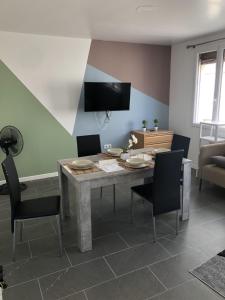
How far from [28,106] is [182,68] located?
10.2 ft

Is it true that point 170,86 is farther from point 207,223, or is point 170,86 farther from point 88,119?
point 207,223

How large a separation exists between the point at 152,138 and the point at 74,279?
3217 mm

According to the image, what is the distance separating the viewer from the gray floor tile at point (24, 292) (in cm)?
190

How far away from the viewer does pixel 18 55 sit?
3988mm

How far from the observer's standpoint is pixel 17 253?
244 cm

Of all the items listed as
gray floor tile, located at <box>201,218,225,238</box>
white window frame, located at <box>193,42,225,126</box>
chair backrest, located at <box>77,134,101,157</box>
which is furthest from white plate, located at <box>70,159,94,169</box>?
white window frame, located at <box>193,42,225,126</box>

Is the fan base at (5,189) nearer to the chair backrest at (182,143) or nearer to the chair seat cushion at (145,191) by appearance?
the chair seat cushion at (145,191)

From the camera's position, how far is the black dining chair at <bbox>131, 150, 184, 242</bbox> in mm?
2389

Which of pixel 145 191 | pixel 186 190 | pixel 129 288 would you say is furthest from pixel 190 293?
pixel 186 190

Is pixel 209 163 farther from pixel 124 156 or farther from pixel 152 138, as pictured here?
pixel 124 156

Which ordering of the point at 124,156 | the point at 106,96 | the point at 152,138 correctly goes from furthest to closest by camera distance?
the point at 152,138, the point at 106,96, the point at 124,156

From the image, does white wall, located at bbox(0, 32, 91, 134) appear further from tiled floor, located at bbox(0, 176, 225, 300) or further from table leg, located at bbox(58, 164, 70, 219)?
tiled floor, located at bbox(0, 176, 225, 300)

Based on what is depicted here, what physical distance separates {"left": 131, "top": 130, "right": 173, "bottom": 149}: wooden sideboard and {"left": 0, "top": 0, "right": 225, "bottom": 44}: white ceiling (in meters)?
1.74

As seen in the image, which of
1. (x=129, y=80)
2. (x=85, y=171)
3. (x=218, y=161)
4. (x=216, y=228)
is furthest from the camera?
(x=129, y=80)
